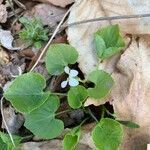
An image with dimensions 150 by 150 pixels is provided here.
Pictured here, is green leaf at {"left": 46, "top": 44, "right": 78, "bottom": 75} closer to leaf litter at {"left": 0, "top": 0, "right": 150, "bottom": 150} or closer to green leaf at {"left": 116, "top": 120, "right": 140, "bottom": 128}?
leaf litter at {"left": 0, "top": 0, "right": 150, "bottom": 150}

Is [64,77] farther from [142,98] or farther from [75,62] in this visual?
[142,98]

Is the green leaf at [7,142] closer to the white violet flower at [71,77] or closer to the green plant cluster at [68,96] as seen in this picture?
the green plant cluster at [68,96]

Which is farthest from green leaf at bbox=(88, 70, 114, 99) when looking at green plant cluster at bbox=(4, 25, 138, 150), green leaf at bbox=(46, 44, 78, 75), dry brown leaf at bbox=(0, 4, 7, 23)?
dry brown leaf at bbox=(0, 4, 7, 23)

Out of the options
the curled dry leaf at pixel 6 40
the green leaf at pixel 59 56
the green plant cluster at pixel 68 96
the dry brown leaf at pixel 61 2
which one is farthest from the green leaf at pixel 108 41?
the curled dry leaf at pixel 6 40

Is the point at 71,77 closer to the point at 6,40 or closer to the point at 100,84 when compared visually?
the point at 100,84

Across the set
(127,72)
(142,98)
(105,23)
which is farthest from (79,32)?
(142,98)

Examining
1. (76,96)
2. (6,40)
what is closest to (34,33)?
(6,40)

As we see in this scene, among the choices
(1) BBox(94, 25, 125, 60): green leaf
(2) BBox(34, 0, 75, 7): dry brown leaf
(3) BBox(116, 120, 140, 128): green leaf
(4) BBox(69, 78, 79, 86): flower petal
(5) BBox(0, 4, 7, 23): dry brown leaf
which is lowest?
(3) BBox(116, 120, 140, 128): green leaf
